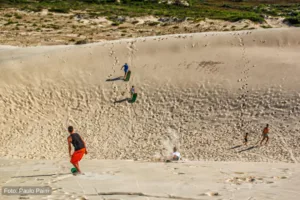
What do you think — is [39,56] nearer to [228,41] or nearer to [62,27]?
[228,41]

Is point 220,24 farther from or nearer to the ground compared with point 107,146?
farther from the ground

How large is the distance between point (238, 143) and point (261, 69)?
6514 mm

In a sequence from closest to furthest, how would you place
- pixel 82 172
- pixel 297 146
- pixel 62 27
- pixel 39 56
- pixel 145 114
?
pixel 82 172 → pixel 297 146 → pixel 145 114 → pixel 39 56 → pixel 62 27

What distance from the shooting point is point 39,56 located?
91.7 feet

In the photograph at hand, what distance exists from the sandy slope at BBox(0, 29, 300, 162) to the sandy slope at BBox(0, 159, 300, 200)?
609cm

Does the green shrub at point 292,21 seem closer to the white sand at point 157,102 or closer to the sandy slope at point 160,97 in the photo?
the sandy slope at point 160,97

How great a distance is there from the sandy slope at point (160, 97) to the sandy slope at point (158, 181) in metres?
6.09

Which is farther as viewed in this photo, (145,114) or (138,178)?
(145,114)

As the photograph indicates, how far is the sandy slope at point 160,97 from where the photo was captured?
20516 millimetres

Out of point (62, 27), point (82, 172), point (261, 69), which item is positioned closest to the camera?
point (82, 172)

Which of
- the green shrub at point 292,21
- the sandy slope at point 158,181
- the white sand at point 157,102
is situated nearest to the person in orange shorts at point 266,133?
the white sand at point 157,102

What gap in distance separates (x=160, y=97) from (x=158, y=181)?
1317 centimetres

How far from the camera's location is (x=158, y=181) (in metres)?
10.9

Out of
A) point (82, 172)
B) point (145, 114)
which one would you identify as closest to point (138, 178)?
point (82, 172)
